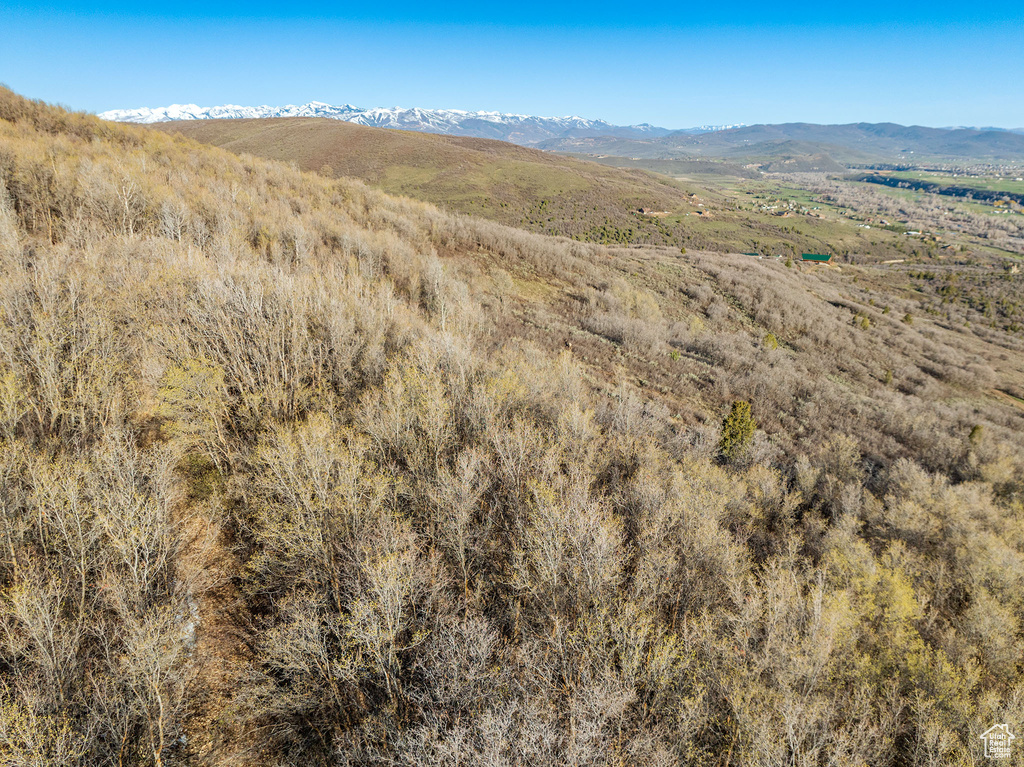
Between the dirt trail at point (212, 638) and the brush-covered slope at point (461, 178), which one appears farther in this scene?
the brush-covered slope at point (461, 178)

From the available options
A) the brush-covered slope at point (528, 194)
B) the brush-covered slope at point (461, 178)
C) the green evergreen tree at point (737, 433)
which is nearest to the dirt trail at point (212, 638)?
the green evergreen tree at point (737, 433)

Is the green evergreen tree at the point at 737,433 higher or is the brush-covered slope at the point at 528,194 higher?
the brush-covered slope at the point at 528,194

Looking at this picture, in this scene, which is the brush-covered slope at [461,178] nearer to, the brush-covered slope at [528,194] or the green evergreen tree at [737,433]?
the brush-covered slope at [528,194]

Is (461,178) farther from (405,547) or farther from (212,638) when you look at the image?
(212,638)

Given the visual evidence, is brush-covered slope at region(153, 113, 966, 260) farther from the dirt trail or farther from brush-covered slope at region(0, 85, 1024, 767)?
the dirt trail

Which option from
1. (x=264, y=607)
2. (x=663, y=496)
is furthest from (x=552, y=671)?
(x=264, y=607)

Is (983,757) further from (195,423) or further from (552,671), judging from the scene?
(195,423)

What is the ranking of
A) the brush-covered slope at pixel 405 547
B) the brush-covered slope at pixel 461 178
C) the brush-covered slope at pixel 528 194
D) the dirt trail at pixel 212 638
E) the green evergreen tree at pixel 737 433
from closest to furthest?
the brush-covered slope at pixel 405 547 → the dirt trail at pixel 212 638 → the green evergreen tree at pixel 737 433 → the brush-covered slope at pixel 461 178 → the brush-covered slope at pixel 528 194
